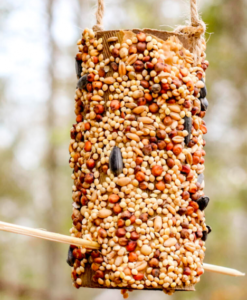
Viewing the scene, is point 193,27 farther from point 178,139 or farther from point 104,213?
point 104,213

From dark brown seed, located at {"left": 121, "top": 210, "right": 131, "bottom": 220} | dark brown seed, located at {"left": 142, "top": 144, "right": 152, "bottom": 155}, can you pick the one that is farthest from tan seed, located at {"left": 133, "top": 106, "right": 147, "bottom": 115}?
dark brown seed, located at {"left": 121, "top": 210, "right": 131, "bottom": 220}

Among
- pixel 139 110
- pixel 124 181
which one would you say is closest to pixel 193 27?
pixel 139 110

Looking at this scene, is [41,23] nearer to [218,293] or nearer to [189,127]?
[218,293]

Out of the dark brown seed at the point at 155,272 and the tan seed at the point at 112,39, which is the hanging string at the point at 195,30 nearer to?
the tan seed at the point at 112,39

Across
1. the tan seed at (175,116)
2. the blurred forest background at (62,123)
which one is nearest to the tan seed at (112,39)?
the tan seed at (175,116)

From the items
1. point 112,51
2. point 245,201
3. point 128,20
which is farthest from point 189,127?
point 128,20

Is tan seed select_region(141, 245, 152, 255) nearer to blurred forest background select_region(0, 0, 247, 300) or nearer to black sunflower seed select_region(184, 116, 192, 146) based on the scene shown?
black sunflower seed select_region(184, 116, 192, 146)

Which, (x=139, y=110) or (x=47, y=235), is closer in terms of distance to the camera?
(x=47, y=235)
